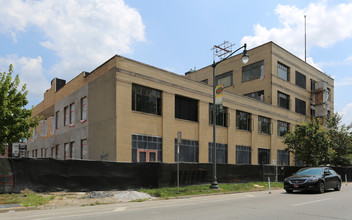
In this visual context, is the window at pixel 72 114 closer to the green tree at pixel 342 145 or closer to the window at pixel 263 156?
the window at pixel 263 156

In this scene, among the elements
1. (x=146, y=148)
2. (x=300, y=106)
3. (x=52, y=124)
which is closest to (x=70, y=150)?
(x=52, y=124)

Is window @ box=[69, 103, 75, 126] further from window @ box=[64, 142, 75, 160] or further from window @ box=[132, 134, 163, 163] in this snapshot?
window @ box=[132, 134, 163, 163]

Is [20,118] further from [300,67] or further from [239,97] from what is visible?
[300,67]

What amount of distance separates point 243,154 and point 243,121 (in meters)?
3.48

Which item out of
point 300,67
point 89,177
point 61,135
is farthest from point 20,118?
point 300,67

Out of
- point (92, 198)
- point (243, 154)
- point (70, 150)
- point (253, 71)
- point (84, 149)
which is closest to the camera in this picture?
point (92, 198)

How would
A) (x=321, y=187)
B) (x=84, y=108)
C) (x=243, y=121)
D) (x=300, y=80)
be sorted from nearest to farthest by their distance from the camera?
1. (x=321, y=187)
2. (x=84, y=108)
3. (x=243, y=121)
4. (x=300, y=80)

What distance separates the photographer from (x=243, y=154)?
32.9 m

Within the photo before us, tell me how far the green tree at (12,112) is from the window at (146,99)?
7.24 m

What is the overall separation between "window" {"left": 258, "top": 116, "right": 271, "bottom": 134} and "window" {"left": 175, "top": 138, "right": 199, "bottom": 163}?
1128 cm

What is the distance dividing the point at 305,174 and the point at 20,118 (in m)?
16.6

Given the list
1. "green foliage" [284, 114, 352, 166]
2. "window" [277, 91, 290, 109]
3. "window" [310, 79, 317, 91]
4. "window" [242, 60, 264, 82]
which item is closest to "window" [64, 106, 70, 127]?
"green foliage" [284, 114, 352, 166]

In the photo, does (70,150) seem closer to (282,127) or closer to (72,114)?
(72,114)

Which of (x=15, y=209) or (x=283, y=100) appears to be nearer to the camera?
(x=15, y=209)
